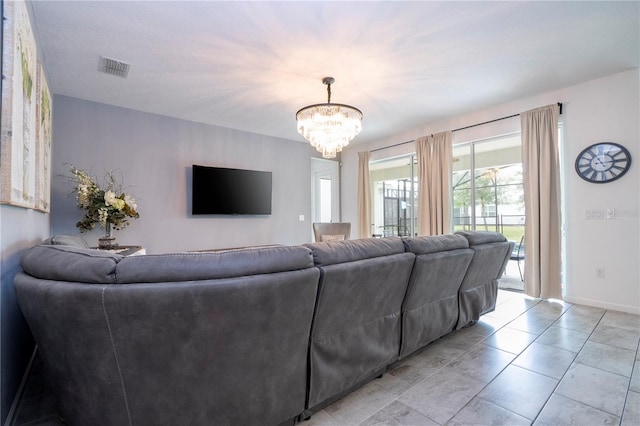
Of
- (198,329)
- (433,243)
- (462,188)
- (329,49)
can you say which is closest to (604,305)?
(462,188)

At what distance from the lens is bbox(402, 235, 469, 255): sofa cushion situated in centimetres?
192

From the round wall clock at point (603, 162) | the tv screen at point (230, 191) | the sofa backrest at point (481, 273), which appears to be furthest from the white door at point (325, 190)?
the round wall clock at point (603, 162)

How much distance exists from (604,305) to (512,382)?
8.24ft

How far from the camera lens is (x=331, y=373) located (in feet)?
5.08

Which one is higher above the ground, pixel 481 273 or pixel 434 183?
pixel 434 183

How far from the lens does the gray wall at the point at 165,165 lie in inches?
150

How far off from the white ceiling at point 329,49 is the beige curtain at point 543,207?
19.2 inches

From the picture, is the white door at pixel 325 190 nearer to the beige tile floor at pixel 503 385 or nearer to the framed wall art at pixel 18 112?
the beige tile floor at pixel 503 385

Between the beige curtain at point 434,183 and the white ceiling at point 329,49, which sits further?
the beige curtain at point 434,183

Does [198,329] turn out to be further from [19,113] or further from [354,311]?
[19,113]

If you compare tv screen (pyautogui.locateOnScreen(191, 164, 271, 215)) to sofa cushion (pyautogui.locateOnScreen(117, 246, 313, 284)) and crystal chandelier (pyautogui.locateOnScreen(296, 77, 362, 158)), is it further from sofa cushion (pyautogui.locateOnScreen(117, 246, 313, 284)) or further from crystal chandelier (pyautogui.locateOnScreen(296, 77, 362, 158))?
sofa cushion (pyautogui.locateOnScreen(117, 246, 313, 284))

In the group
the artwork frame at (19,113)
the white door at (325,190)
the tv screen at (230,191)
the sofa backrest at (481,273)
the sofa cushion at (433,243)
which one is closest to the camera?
the artwork frame at (19,113)

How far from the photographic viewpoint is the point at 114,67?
3072mm

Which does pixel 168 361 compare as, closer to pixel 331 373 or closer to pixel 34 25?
pixel 331 373
